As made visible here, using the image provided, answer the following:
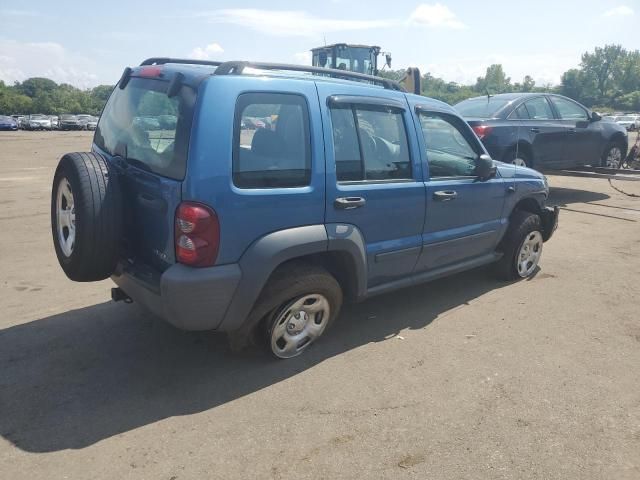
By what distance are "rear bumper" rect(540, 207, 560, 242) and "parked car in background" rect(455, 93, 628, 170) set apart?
2.65m

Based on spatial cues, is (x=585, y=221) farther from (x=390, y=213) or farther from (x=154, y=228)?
(x=154, y=228)

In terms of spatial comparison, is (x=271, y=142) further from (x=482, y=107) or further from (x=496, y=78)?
(x=496, y=78)

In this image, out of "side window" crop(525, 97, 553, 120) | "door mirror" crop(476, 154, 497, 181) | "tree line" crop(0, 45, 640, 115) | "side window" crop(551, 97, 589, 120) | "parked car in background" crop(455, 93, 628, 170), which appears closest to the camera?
"door mirror" crop(476, 154, 497, 181)

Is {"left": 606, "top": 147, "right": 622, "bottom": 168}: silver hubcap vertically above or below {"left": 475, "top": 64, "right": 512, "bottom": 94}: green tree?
below

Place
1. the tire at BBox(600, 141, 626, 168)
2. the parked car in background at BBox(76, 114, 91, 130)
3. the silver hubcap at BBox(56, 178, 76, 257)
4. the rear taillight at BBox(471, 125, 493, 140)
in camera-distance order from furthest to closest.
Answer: the parked car in background at BBox(76, 114, 91, 130) → the tire at BBox(600, 141, 626, 168) → the rear taillight at BBox(471, 125, 493, 140) → the silver hubcap at BBox(56, 178, 76, 257)

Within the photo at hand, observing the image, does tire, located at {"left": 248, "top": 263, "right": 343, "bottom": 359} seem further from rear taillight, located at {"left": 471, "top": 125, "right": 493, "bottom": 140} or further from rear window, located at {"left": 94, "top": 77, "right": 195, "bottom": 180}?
rear taillight, located at {"left": 471, "top": 125, "right": 493, "bottom": 140}

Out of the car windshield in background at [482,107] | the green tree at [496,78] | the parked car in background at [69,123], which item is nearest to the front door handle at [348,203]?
the car windshield in background at [482,107]

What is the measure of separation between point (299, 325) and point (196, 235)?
3.53 ft

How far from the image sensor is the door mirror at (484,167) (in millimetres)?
4258

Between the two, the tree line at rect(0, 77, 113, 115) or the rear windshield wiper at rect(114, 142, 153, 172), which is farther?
the tree line at rect(0, 77, 113, 115)

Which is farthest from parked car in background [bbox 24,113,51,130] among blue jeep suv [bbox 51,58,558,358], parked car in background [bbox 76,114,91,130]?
blue jeep suv [bbox 51,58,558,358]

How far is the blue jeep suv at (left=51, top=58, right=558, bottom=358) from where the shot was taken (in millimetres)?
2793

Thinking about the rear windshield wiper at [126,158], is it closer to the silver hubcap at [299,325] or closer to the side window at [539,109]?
the silver hubcap at [299,325]

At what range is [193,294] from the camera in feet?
9.10
